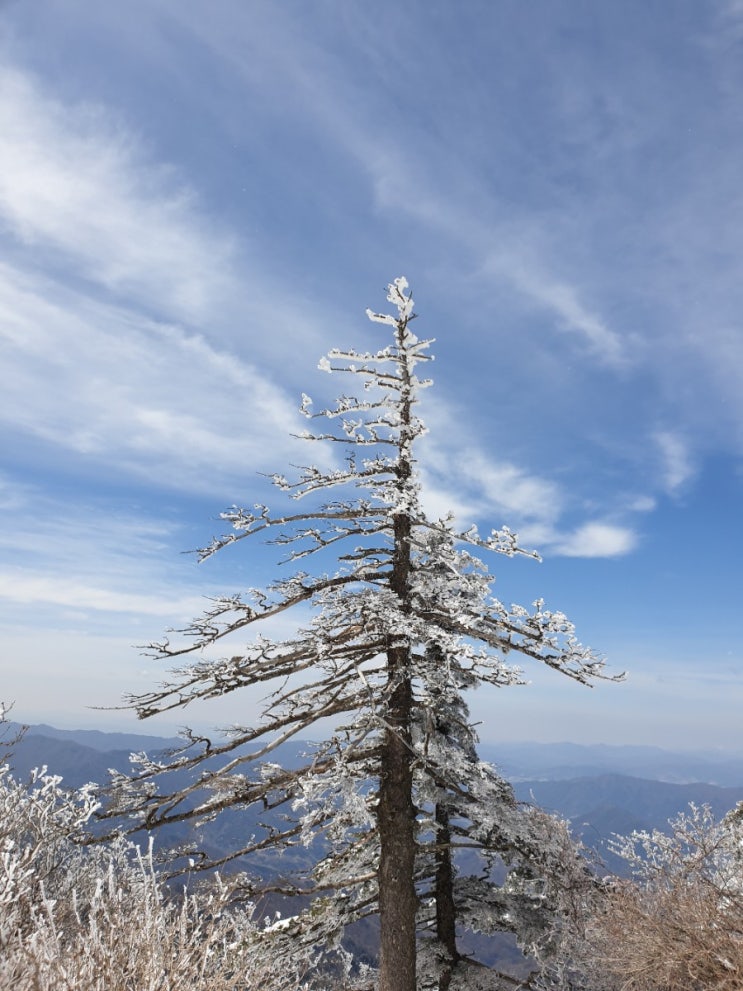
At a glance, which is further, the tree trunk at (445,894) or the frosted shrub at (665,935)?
the tree trunk at (445,894)

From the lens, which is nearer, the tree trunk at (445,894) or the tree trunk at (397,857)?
the tree trunk at (397,857)

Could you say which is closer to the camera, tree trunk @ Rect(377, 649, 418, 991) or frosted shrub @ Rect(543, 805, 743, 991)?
frosted shrub @ Rect(543, 805, 743, 991)

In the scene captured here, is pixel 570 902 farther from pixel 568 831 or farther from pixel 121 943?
pixel 121 943

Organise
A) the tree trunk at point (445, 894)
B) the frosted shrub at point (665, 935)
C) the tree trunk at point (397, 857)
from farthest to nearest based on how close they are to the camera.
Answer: the tree trunk at point (445, 894) < the tree trunk at point (397, 857) < the frosted shrub at point (665, 935)

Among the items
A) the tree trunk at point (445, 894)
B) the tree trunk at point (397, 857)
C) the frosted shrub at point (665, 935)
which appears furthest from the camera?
the tree trunk at point (445, 894)

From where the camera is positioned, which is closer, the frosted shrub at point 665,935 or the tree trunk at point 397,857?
the frosted shrub at point 665,935

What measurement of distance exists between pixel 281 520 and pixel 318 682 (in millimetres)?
2740

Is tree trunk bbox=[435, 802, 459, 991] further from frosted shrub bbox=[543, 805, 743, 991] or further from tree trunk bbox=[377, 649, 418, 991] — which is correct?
tree trunk bbox=[377, 649, 418, 991]

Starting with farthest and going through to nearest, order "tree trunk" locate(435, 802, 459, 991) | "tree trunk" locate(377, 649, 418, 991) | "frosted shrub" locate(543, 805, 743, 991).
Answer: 1. "tree trunk" locate(435, 802, 459, 991)
2. "tree trunk" locate(377, 649, 418, 991)
3. "frosted shrub" locate(543, 805, 743, 991)

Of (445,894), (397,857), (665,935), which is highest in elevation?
(397,857)

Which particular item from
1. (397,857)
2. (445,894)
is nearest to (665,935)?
(397,857)

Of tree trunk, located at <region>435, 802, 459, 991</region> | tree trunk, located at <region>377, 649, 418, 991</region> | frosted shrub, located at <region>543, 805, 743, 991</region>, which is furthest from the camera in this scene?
tree trunk, located at <region>435, 802, 459, 991</region>

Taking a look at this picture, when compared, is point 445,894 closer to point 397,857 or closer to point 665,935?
point 397,857

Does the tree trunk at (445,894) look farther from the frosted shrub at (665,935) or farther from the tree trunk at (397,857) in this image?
the tree trunk at (397,857)
